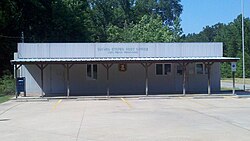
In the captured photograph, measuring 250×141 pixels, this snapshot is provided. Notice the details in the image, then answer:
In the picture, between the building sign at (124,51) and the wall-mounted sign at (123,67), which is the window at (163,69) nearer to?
the building sign at (124,51)

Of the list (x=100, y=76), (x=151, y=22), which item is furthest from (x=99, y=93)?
(x=151, y=22)

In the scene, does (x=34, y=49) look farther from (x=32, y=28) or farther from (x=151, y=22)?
(x=151, y=22)

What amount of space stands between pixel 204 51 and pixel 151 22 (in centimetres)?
4461

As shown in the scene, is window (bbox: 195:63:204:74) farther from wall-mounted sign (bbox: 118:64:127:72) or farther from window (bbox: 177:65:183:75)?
wall-mounted sign (bbox: 118:64:127:72)

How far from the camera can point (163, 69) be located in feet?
111

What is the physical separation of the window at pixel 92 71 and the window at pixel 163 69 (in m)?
5.06

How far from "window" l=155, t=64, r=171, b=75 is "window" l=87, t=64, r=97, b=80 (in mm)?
5064

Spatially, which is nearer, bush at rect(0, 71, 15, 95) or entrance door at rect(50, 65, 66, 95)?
entrance door at rect(50, 65, 66, 95)

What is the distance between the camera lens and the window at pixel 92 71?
3338 centimetres

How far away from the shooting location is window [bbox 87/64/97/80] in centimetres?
3338

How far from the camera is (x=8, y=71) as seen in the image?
159ft

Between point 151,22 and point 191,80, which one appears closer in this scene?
point 191,80

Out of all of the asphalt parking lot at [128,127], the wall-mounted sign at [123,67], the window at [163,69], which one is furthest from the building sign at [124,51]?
the asphalt parking lot at [128,127]

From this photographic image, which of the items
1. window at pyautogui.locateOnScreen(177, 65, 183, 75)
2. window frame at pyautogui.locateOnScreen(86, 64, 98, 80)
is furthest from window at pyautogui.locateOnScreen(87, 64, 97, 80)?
window at pyautogui.locateOnScreen(177, 65, 183, 75)
